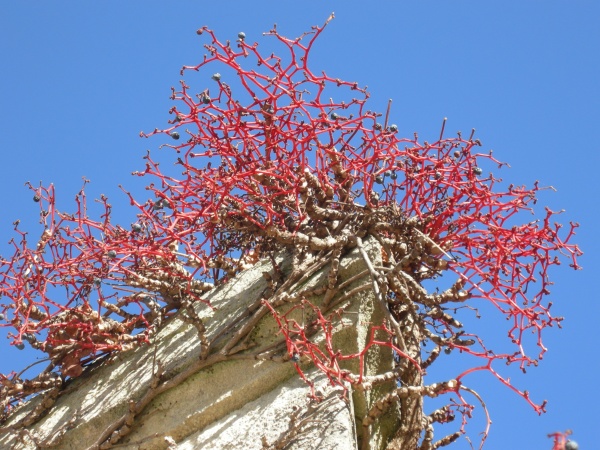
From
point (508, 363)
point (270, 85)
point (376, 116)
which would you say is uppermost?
point (270, 85)

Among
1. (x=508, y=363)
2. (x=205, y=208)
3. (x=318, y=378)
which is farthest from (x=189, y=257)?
(x=508, y=363)

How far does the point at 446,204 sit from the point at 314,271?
653 mm

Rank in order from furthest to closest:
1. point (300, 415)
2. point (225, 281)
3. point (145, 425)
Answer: point (225, 281) < point (145, 425) < point (300, 415)

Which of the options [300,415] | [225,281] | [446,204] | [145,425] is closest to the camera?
[300,415]

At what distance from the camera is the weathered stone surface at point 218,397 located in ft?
11.5

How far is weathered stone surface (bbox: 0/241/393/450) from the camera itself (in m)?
3.50

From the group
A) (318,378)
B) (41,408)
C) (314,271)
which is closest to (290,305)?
(314,271)

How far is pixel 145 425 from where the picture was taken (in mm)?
3906

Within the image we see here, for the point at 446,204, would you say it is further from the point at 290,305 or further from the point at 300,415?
the point at 300,415

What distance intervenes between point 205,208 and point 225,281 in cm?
74

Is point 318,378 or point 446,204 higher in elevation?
point 446,204

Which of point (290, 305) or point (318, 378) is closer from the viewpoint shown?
point (318, 378)

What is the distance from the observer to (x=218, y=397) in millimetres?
3793

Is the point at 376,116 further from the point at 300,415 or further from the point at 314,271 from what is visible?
the point at 300,415
